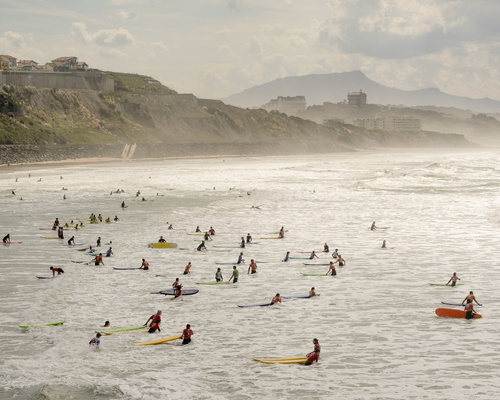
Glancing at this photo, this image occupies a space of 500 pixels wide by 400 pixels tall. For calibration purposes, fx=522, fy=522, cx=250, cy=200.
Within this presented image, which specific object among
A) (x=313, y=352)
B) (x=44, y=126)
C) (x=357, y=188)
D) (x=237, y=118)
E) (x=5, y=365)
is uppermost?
(x=237, y=118)

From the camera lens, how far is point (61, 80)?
144m

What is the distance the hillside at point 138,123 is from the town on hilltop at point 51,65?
1371 cm

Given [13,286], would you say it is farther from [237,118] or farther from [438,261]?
[237,118]

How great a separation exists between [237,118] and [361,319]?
171714 mm

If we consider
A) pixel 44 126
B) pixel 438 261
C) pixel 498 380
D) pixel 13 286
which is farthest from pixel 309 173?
pixel 498 380

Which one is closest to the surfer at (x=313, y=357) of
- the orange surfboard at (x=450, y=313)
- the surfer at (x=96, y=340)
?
the orange surfboard at (x=450, y=313)

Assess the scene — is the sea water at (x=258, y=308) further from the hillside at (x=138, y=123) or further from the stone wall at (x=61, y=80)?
the stone wall at (x=61, y=80)

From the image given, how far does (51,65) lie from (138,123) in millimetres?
39921

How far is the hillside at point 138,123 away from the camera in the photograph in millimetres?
112750

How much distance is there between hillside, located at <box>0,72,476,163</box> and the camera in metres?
113

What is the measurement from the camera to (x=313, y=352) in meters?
16.7

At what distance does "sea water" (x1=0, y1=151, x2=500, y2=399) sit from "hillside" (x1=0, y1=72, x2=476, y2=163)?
68811 millimetres

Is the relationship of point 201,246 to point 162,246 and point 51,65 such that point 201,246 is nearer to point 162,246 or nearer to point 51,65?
point 162,246

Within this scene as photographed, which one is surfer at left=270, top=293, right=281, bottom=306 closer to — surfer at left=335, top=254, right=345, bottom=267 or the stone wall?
surfer at left=335, top=254, right=345, bottom=267
